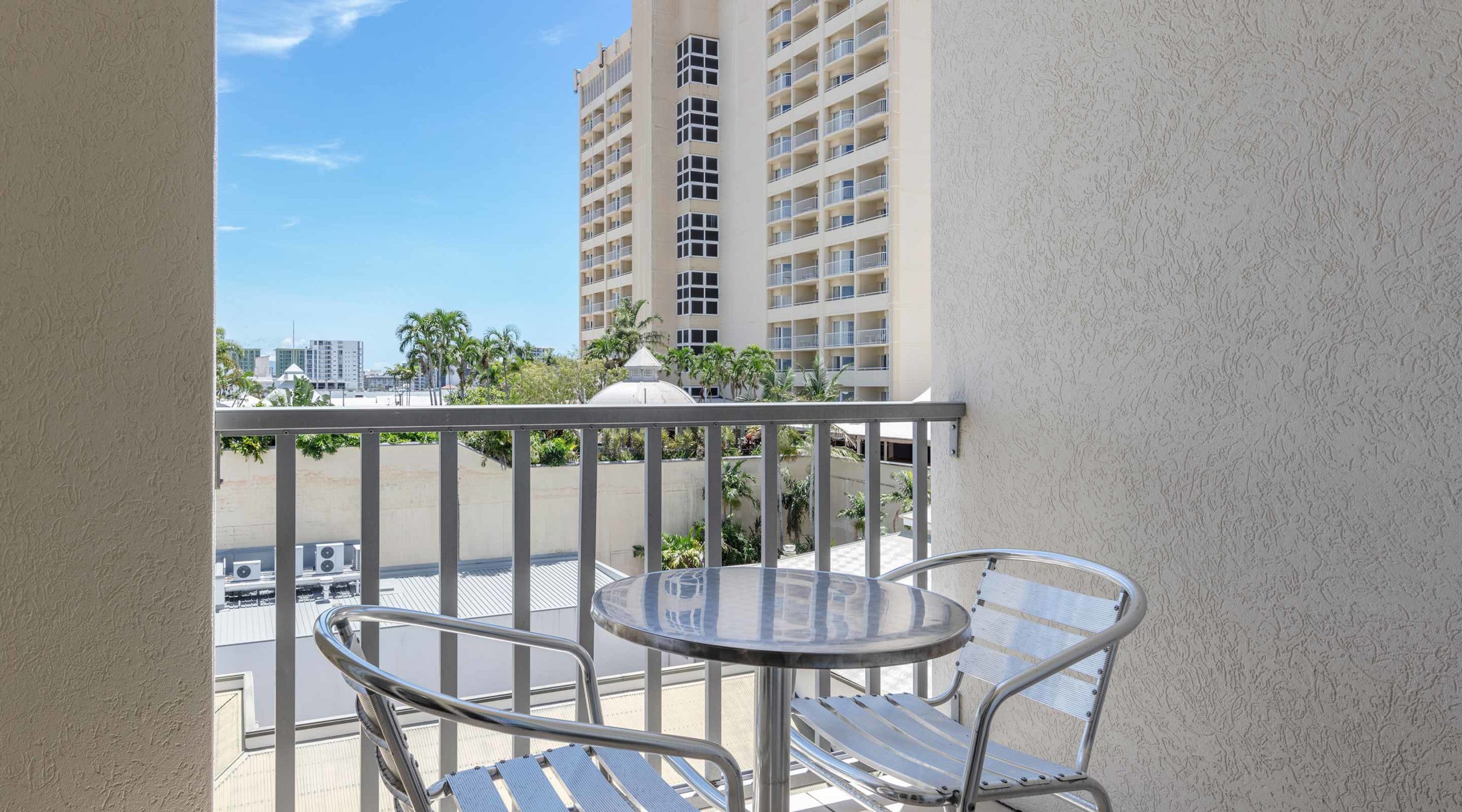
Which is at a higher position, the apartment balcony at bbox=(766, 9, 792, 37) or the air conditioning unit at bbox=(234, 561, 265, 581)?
the apartment balcony at bbox=(766, 9, 792, 37)

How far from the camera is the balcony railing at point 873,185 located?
34.2 m

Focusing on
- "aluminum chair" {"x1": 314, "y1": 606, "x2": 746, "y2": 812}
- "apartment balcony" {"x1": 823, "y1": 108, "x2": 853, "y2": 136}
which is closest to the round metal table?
"aluminum chair" {"x1": 314, "y1": 606, "x2": 746, "y2": 812}

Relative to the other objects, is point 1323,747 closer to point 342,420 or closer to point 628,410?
point 628,410

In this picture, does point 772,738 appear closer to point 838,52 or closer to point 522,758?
point 522,758

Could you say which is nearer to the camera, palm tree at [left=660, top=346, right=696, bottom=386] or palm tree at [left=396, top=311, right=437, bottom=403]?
palm tree at [left=660, top=346, right=696, bottom=386]

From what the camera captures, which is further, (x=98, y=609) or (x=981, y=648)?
(x=981, y=648)

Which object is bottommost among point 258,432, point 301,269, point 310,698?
point 310,698

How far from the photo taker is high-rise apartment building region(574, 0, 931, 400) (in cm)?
3388

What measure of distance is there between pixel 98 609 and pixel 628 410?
1.01m

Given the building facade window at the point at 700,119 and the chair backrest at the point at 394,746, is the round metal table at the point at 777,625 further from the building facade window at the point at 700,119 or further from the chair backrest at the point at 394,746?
the building facade window at the point at 700,119

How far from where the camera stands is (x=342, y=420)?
1.65m

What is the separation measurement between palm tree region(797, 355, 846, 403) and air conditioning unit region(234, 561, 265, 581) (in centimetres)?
2044

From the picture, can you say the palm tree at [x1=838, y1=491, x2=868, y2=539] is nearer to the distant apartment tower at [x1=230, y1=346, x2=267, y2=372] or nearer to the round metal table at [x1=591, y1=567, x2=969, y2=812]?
the round metal table at [x1=591, y1=567, x2=969, y2=812]

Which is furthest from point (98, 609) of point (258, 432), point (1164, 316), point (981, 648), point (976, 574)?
point (1164, 316)
